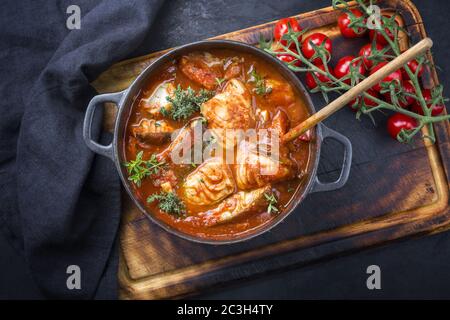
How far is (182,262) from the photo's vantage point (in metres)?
3.34

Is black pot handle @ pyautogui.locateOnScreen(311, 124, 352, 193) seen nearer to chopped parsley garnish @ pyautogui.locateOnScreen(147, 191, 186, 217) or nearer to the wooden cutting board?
the wooden cutting board

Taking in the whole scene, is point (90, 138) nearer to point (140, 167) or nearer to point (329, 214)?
point (140, 167)

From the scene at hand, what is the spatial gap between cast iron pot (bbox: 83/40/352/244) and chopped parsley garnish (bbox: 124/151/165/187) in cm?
5

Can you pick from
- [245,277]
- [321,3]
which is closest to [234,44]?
[321,3]

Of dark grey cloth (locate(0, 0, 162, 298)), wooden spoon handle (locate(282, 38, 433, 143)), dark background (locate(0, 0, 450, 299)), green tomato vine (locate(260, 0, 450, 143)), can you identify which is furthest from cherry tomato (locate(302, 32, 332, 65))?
dark grey cloth (locate(0, 0, 162, 298))

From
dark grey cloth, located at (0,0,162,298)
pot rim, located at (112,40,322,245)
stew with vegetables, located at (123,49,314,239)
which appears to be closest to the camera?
pot rim, located at (112,40,322,245)

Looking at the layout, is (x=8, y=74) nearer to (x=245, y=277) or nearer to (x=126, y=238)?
(x=126, y=238)

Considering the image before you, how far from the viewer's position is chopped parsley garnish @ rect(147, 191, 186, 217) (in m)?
2.90

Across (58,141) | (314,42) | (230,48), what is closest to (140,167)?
(58,141)

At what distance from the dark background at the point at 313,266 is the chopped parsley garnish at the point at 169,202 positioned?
2.56 feet

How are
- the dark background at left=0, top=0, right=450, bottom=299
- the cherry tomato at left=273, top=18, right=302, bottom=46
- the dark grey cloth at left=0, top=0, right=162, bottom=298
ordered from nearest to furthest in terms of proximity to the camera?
the dark grey cloth at left=0, top=0, right=162, bottom=298, the cherry tomato at left=273, top=18, right=302, bottom=46, the dark background at left=0, top=0, right=450, bottom=299

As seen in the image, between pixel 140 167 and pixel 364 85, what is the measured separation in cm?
144

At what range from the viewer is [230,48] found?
3.00 metres
